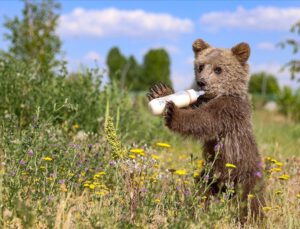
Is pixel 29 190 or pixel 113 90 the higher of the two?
pixel 113 90

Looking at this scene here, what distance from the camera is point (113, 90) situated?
9766 mm

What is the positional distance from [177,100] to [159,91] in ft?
1.42

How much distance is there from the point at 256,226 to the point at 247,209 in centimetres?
28

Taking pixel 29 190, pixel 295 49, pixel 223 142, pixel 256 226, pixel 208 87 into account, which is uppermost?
pixel 295 49

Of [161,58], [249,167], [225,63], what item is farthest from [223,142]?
[161,58]

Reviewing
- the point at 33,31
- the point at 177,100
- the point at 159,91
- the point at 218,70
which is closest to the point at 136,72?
the point at 33,31

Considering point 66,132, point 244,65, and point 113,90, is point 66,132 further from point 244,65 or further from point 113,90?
point 244,65

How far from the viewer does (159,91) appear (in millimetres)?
6082

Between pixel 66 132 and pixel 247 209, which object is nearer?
pixel 247 209

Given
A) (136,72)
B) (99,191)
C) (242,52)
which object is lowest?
(99,191)

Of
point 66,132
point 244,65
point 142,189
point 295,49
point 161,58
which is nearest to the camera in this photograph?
point 142,189

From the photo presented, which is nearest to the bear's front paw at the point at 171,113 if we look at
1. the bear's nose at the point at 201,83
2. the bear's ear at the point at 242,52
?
the bear's nose at the point at 201,83

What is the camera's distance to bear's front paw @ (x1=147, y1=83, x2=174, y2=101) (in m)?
6.05

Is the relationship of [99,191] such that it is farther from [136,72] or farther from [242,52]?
[136,72]
